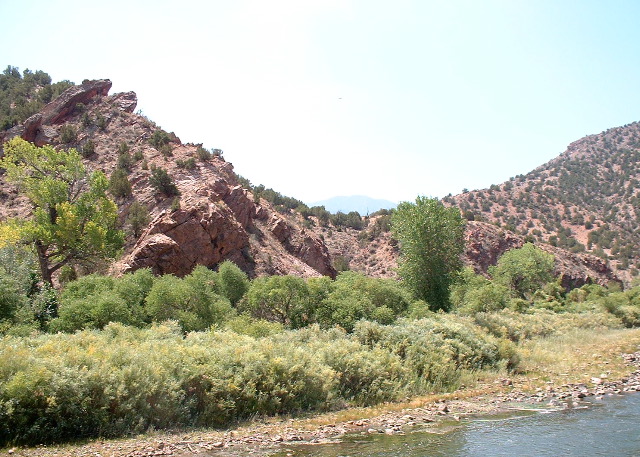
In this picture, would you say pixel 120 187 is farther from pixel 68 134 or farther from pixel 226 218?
pixel 68 134

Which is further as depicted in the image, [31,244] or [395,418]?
[31,244]

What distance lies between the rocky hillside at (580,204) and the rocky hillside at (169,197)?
4275 cm

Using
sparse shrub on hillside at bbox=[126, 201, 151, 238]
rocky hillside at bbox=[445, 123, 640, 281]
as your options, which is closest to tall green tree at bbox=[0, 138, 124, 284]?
A: sparse shrub on hillside at bbox=[126, 201, 151, 238]

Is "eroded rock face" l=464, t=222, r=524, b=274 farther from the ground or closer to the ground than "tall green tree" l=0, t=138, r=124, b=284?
closer to the ground

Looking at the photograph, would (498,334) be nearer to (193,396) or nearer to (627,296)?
(193,396)

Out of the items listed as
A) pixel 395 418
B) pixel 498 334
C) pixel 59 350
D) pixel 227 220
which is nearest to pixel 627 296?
pixel 498 334

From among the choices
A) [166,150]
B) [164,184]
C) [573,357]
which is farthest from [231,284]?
[166,150]

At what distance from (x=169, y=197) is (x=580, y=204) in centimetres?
8442

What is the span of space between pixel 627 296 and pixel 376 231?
3372 cm

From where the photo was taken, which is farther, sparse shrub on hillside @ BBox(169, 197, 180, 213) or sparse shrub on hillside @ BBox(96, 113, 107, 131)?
sparse shrub on hillside @ BBox(96, 113, 107, 131)

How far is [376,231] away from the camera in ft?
247

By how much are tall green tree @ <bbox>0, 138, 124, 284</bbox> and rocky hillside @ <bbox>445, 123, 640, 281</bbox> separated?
59.0 m

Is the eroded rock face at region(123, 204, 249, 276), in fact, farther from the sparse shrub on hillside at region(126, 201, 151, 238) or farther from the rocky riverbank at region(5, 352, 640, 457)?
the rocky riverbank at region(5, 352, 640, 457)

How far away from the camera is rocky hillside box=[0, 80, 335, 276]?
37.9 meters
